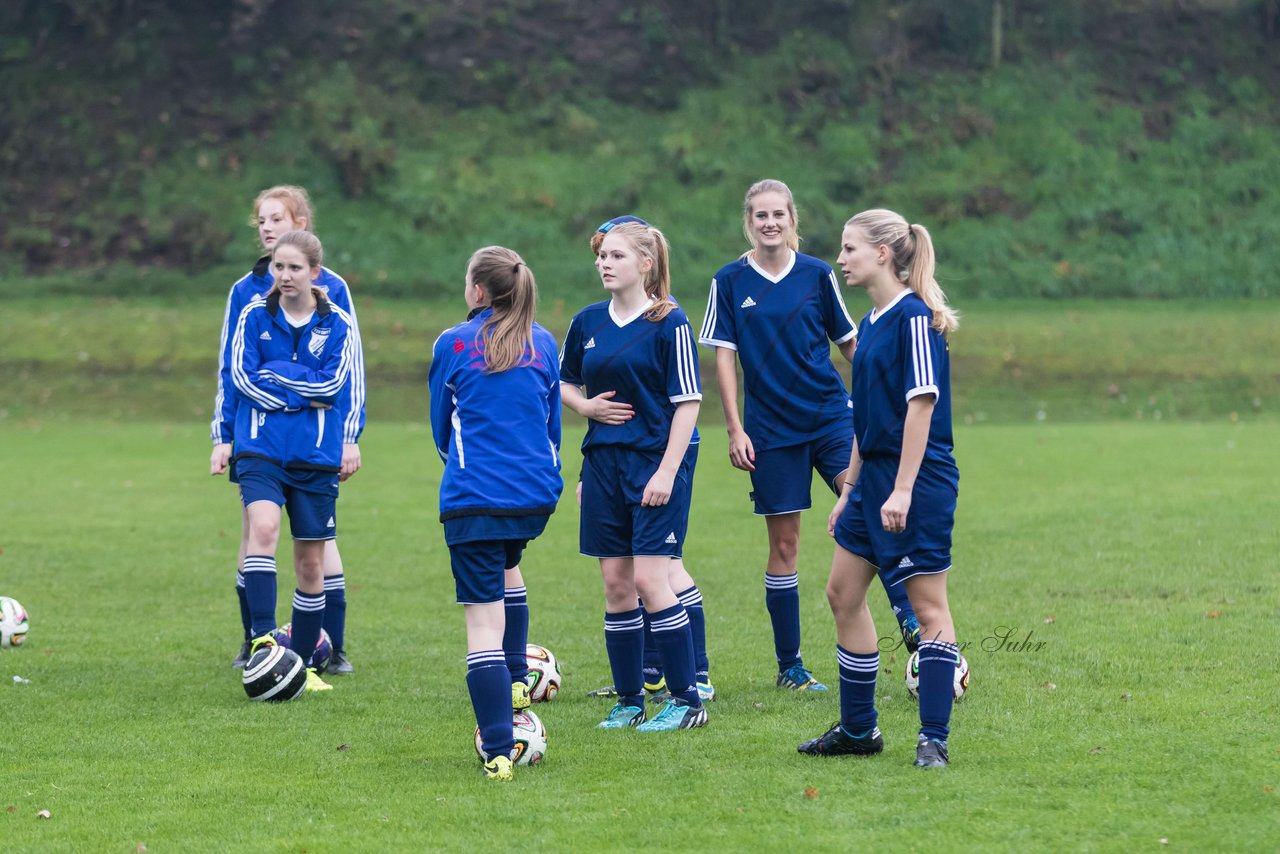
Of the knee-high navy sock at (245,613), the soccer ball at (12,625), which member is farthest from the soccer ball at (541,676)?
the soccer ball at (12,625)

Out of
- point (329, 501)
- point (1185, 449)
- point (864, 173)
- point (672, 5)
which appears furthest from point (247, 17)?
point (329, 501)

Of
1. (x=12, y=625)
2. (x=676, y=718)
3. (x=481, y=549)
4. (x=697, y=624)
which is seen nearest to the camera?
(x=481, y=549)

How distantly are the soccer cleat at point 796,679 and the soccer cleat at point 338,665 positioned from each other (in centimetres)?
239

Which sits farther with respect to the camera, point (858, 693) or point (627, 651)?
point (627, 651)

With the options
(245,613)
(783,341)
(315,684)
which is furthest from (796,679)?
(245,613)

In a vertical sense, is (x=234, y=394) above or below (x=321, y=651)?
above

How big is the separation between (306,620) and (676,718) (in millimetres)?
2331

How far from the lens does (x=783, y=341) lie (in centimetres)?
760

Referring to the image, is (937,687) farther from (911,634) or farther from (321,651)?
(321,651)

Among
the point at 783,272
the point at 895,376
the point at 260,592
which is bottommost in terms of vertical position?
the point at 260,592

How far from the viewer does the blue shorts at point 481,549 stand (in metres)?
5.99

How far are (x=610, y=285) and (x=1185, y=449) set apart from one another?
1309cm

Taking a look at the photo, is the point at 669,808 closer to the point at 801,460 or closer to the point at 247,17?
the point at 801,460

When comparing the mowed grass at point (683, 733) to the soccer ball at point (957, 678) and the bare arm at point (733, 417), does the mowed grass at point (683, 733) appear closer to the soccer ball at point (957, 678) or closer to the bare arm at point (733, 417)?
the soccer ball at point (957, 678)
